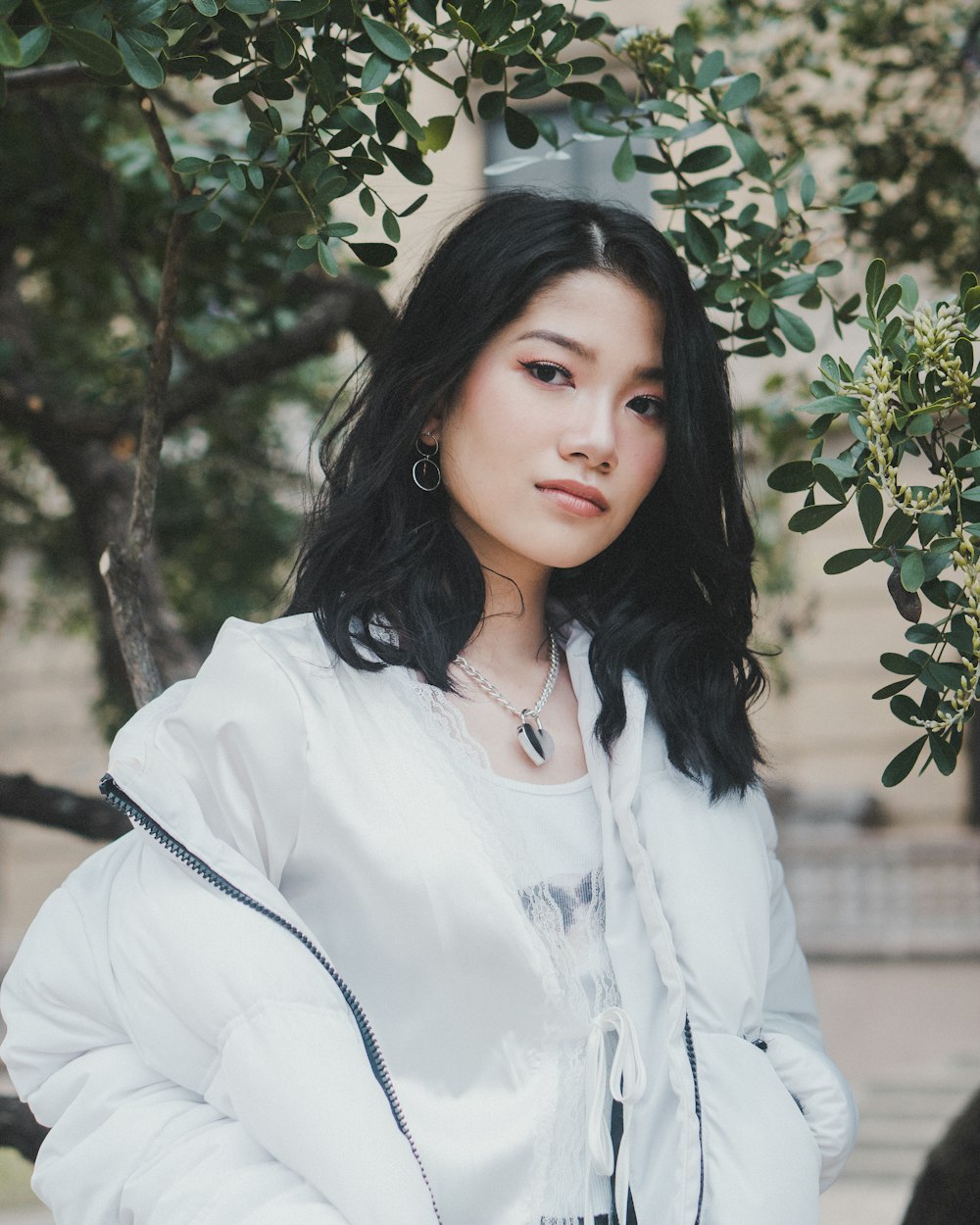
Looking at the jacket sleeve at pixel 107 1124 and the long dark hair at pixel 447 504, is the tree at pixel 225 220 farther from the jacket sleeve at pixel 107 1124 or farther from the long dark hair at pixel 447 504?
the jacket sleeve at pixel 107 1124

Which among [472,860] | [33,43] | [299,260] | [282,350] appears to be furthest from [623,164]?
[282,350]

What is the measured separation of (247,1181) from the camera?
5.01 feet

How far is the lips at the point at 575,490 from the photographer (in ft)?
6.46

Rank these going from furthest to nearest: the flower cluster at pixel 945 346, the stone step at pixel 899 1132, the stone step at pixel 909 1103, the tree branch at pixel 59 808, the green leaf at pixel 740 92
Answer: the stone step at pixel 909 1103, the stone step at pixel 899 1132, the tree branch at pixel 59 808, the green leaf at pixel 740 92, the flower cluster at pixel 945 346

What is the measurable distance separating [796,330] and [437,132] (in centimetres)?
66

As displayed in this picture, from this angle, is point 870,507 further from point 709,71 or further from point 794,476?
point 709,71

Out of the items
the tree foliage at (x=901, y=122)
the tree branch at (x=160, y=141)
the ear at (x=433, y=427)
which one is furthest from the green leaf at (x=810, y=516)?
the tree foliage at (x=901, y=122)

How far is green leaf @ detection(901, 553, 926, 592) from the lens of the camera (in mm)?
1727

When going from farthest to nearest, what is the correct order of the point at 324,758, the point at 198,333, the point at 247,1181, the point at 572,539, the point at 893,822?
the point at 893,822, the point at 198,333, the point at 572,539, the point at 324,758, the point at 247,1181

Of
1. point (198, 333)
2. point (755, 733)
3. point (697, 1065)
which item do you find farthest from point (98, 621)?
point (697, 1065)

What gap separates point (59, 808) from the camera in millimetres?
2734

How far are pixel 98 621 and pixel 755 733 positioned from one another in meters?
2.11

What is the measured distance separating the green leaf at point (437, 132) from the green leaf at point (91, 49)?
24.5 inches

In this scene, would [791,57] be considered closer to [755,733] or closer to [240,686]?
[755,733]
